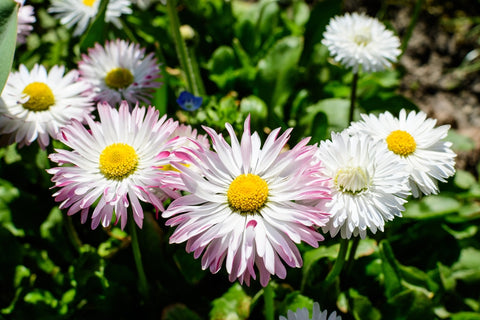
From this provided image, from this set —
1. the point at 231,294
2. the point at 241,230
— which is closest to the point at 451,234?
the point at 231,294

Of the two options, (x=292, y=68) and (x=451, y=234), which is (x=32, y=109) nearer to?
(x=292, y=68)

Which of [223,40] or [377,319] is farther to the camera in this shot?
[223,40]

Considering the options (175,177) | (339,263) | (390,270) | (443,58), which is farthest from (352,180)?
(443,58)

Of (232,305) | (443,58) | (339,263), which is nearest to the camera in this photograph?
(339,263)

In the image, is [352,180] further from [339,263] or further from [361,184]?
[339,263]

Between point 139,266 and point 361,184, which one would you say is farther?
point 139,266

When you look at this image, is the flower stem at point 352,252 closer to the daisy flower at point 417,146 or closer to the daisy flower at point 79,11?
the daisy flower at point 417,146
